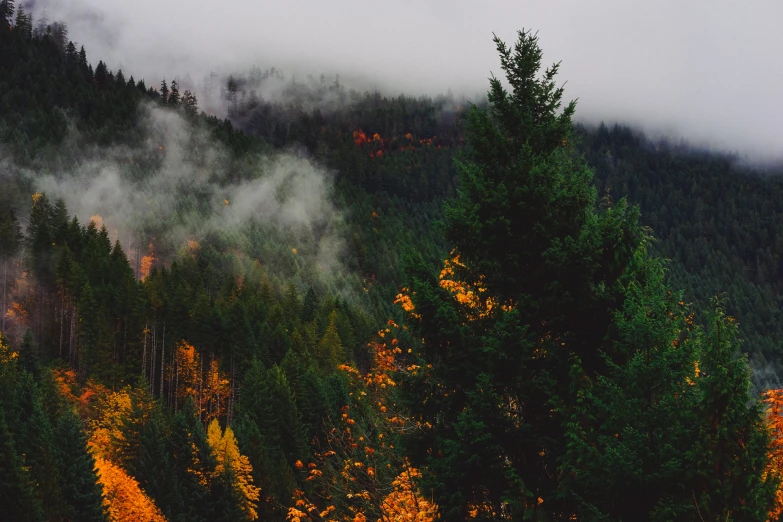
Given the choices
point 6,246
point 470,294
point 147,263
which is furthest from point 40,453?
point 147,263

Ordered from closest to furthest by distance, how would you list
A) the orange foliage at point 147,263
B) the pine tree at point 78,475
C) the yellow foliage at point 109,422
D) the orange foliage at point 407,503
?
the orange foliage at point 407,503
the pine tree at point 78,475
the yellow foliage at point 109,422
the orange foliage at point 147,263

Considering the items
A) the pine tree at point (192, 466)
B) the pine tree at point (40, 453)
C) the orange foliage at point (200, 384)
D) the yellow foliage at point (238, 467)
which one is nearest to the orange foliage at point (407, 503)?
the pine tree at point (40, 453)

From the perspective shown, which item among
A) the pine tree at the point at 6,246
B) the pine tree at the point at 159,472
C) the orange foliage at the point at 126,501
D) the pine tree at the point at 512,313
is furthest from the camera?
the pine tree at the point at 6,246

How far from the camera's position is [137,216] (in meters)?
170

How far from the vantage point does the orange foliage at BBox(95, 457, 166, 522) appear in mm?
47000

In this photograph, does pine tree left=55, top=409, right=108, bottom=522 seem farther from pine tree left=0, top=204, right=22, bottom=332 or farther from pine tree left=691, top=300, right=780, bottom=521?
pine tree left=0, top=204, right=22, bottom=332

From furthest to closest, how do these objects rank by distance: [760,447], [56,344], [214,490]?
[56,344]
[214,490]
[760,447]

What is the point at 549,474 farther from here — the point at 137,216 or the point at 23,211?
the point at 137,216

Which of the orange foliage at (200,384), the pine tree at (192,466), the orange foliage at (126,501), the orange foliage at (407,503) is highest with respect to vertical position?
the orange foliage at (407,503)

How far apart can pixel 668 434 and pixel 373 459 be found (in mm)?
8488

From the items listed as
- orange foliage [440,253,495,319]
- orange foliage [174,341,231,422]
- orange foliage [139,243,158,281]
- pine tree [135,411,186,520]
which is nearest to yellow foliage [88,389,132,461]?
pine tree [135,411,186,520]

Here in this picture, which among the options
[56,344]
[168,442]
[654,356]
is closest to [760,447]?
[654,356]

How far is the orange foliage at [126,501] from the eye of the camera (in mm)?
47000

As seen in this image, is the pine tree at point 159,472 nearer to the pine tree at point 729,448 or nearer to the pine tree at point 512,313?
the pine tree at point 512,313
